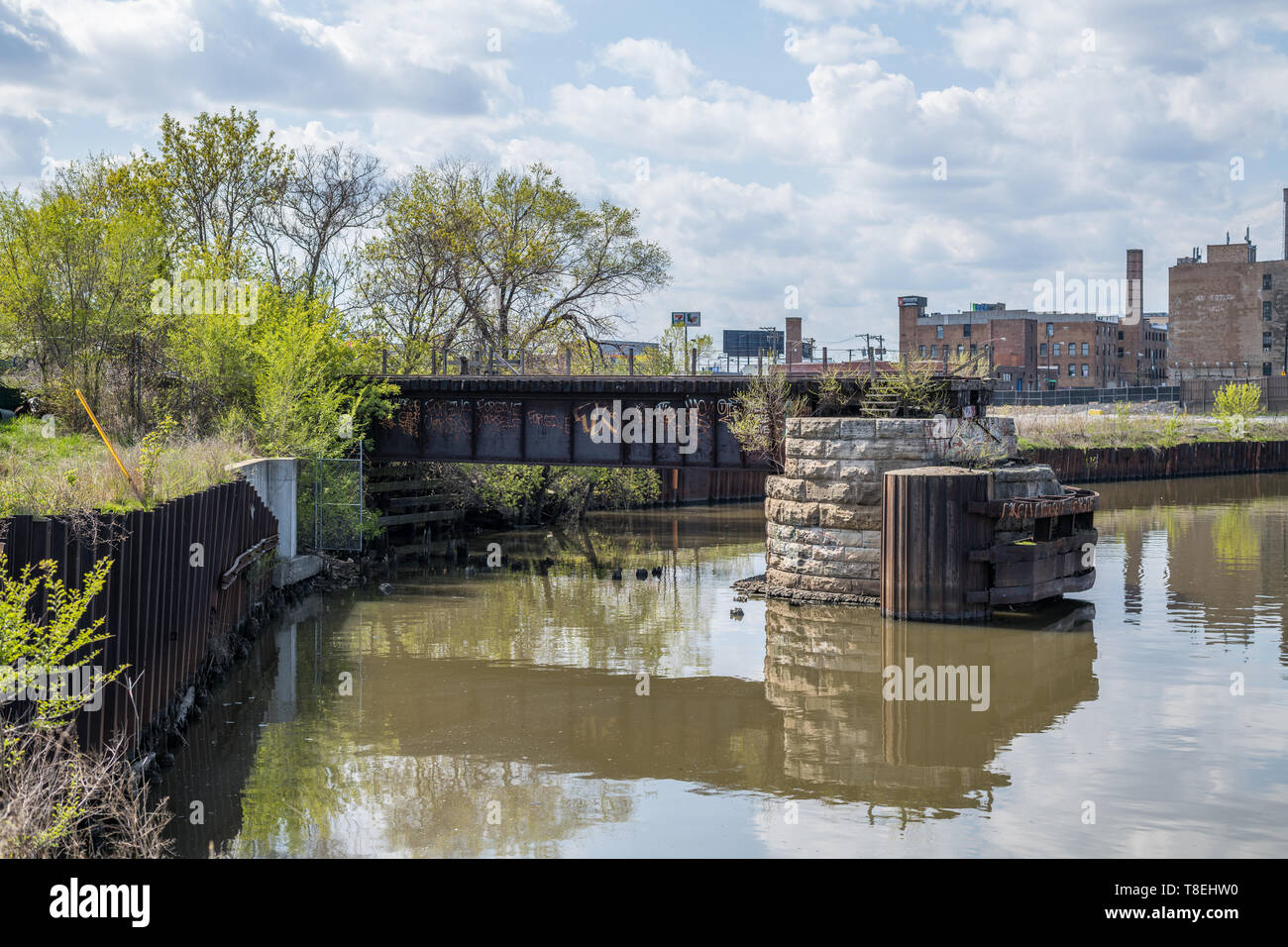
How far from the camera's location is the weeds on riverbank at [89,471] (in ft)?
41.5

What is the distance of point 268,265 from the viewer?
4531 cm

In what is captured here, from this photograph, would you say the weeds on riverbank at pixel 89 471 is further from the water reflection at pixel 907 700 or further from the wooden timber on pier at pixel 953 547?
the wooden timber on pier at pixel 953 547

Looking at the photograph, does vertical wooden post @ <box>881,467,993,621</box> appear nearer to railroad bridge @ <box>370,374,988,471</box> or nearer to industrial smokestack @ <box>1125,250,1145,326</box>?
railroad bridge @ <box>370,374,988,471</box>

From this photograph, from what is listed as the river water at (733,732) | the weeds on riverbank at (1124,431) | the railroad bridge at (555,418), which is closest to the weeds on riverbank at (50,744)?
the river water at (733,732)

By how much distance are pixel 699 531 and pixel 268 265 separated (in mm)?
19137

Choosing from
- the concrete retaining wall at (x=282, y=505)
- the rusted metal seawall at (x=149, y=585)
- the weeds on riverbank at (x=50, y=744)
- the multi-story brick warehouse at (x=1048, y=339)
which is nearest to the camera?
the weeds on riverbank at (x=50, y=744)

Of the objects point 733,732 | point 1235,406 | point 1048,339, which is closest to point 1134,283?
point 1048,339

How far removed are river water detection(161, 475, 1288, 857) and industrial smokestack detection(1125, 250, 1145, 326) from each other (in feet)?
390

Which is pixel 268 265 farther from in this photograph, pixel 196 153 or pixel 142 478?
pixel 142 478

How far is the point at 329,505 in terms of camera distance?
30.9m

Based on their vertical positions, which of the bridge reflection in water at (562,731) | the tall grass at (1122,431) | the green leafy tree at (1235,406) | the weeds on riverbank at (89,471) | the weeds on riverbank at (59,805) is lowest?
the bridge reflection in water at (562,731)

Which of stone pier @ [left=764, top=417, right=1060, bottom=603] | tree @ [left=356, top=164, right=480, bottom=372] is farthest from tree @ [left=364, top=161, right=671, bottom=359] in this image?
stone pier @ [left=764, top=417, right=1060, bottom=603]

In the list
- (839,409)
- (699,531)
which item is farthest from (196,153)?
(839,409)

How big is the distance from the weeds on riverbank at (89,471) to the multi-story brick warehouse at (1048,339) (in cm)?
10283
